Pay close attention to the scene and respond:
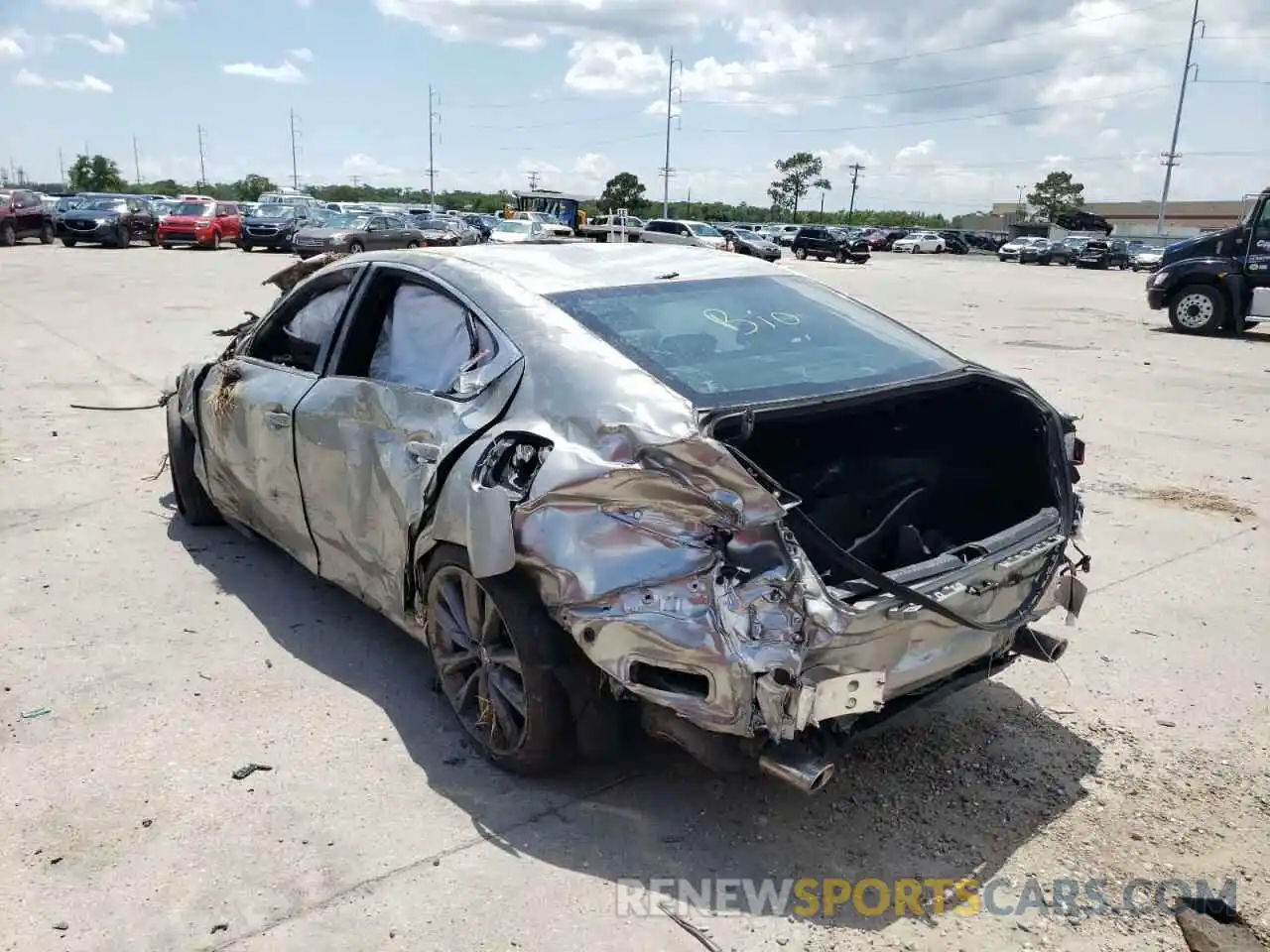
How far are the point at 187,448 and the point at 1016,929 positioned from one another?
4683 mm

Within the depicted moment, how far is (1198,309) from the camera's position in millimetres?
17156

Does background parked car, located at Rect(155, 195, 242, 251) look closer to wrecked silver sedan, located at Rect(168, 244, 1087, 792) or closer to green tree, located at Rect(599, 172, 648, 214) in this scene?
wrecked silver sedan, located at Rect(168, 244, 1087, 792)

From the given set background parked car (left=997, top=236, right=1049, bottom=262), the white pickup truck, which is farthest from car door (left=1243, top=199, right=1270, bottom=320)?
background parked car (left=997, top=236, right=1049, bottom=262)

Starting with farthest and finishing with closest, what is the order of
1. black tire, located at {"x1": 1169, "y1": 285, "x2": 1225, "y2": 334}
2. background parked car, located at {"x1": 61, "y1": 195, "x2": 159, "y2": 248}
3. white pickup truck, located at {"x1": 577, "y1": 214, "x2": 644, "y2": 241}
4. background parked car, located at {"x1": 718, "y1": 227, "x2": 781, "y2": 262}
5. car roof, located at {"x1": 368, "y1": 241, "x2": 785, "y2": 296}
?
background parked car, located at {"x1": 718, "y1": 227, "x2": 781, "y2": 262}
background parked car, located at {"x1": 61, "y1": 195, "x2": 159, "y2": 248}
black tire, located at {"x1": 1169, "y1": 285, "x2": 1225, "y2": 334}
white pickup truck, located at {"x1": 577, "y1": 214, "x2": 644, "y2": 241}
car roof, located at {"x1": 368, "y1": 241, "x2": 785, "y2": 296}

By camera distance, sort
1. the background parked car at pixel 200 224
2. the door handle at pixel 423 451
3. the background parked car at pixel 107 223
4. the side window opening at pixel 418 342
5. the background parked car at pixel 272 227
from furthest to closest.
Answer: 1. the background parked car at pixel 200 224
2. the background parked car at pixel 272 227
3. the background parked car at pixel 107 223
4. the side window opening at pixel 418 342
5. the door handle at pixel 423 451

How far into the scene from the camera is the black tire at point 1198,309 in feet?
55.5

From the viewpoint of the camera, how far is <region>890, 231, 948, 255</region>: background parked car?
6353cm

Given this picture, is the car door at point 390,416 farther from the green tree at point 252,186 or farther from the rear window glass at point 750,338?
the green tree at point 252,186

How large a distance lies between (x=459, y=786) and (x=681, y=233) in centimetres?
3838

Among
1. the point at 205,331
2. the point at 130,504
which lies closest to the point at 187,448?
the point at 130,504

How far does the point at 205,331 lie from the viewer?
44.9ft

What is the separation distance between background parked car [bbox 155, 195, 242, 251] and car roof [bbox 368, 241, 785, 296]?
109 ft

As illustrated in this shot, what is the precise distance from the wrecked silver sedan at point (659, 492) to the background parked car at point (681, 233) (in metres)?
33.6

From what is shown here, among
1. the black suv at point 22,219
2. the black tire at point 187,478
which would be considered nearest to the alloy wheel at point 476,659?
the black tire at point 187,478
